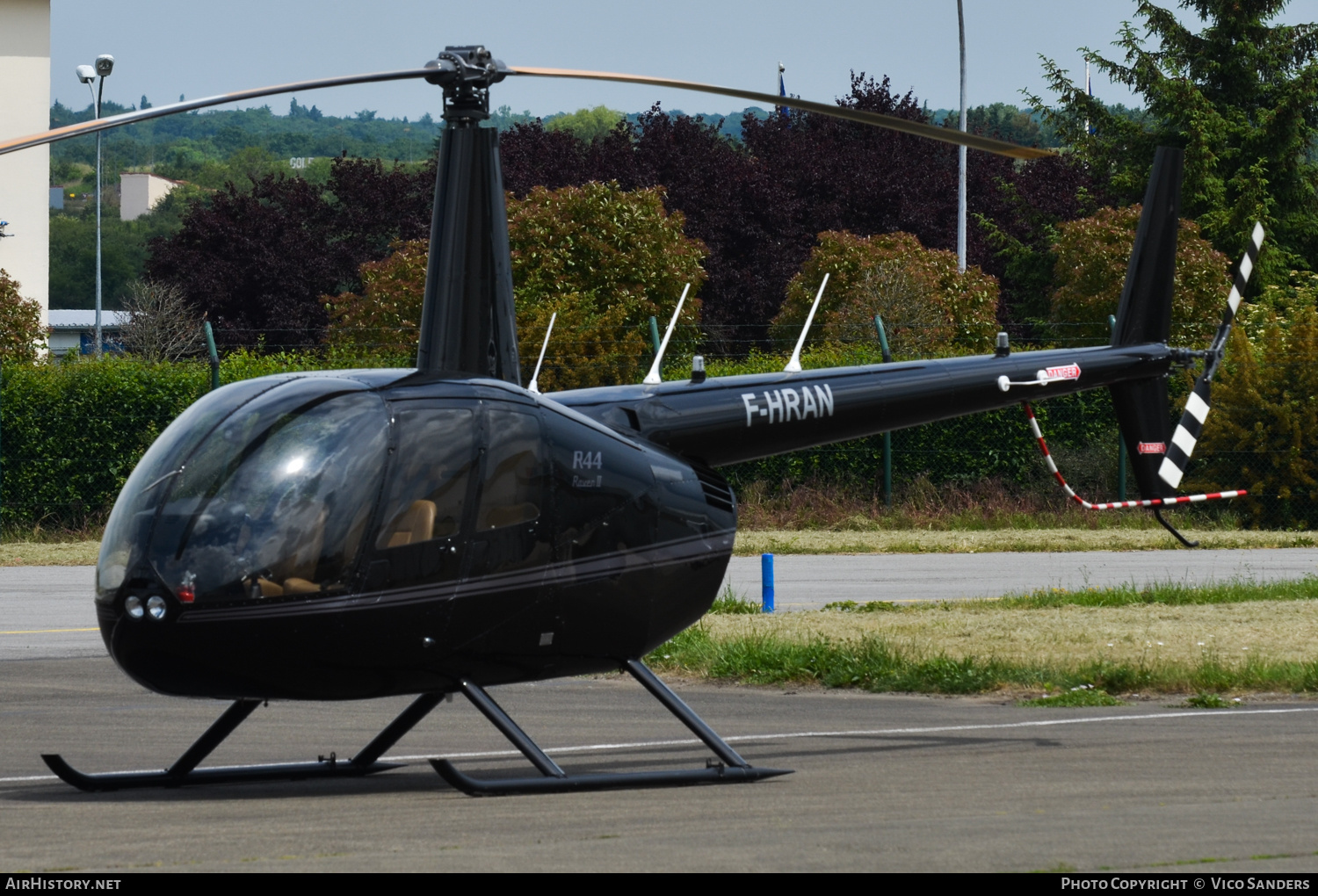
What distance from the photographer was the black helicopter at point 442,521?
24.2ft

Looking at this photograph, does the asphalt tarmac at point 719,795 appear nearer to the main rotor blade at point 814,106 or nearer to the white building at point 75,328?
the main rotor blade at point 814,106

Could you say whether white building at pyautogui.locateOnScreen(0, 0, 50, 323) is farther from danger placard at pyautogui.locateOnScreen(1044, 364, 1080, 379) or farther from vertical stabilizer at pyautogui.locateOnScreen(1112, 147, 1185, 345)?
danger placard at pyautogui.locateOnScreen(1044, 364, 1080, 379)

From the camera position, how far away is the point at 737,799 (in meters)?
7.76

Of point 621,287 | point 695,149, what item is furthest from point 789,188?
point 621,287

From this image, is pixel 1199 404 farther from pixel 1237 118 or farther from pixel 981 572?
pixel 1237 118

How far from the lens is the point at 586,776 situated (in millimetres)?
8188

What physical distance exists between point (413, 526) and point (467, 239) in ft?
5.41

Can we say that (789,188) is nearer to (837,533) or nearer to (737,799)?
(837,533)

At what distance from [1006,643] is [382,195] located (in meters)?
49.9

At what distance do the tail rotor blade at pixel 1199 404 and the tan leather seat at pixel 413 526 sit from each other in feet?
18.7

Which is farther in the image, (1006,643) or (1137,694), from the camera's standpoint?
(1006,643)

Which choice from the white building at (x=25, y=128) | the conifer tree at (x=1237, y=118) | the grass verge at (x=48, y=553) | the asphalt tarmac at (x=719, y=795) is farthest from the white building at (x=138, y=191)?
the asphalt tarmac at (x=719, y=795)

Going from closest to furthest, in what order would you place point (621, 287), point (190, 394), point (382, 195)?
point (190, 394) < point (621, 287) < point (382, 195)

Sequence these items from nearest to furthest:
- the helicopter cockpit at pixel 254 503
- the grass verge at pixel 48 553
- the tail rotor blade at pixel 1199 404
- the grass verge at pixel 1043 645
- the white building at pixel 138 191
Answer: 1. the helicopter cockpit at pixel 254 503
2. the tail rotor blade at pixel 1199 404
3. the grass verge at pixel 1043 645
4. the grass verge at pixel 48 553
5. the white building at pixel 138 191
